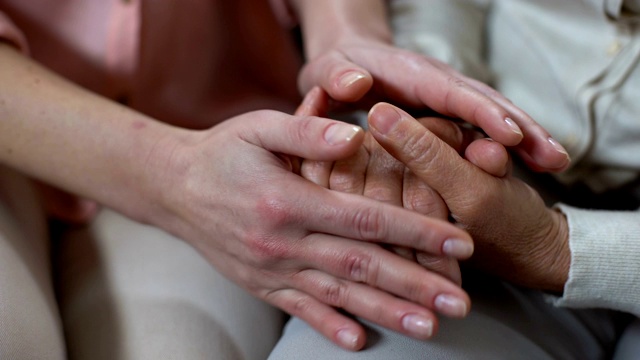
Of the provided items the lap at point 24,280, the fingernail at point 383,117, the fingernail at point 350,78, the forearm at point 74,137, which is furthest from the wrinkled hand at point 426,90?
Result: the lap at point 24,280

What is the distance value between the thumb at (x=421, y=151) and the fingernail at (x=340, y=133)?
2 centimetres

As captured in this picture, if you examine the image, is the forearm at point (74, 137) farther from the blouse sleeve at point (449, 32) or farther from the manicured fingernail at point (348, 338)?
the blouse sleeve at point (449, 32)

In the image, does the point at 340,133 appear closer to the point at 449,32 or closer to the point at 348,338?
the point at 348,338

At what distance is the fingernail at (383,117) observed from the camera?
1.90 feet

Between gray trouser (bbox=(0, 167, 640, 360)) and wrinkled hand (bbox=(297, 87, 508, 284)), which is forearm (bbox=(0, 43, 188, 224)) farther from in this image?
wrinkled hand (bbox=(297, 87, 508, 284))

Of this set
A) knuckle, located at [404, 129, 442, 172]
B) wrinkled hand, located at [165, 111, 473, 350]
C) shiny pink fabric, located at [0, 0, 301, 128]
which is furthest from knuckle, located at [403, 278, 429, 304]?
shiny pink fabric, located at [0, 0, 301, 128]

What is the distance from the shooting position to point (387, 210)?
57cm

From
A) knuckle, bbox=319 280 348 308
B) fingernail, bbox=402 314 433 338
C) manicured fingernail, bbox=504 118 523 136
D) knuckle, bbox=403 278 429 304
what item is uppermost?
manicured fingernail, bbox=504 118 523 136

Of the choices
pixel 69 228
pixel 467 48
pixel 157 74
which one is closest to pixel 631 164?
pixel 467 48

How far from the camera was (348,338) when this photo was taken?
603 mm

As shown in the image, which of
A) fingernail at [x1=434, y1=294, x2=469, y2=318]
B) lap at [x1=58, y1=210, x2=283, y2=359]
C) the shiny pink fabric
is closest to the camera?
fingernail at [x1=434, y1=294, x2=469, y2=318]

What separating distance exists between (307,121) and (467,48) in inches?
15.2

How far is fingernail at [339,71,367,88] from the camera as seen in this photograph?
696 millimetres

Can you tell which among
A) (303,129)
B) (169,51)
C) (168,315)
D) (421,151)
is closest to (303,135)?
(303,129)
